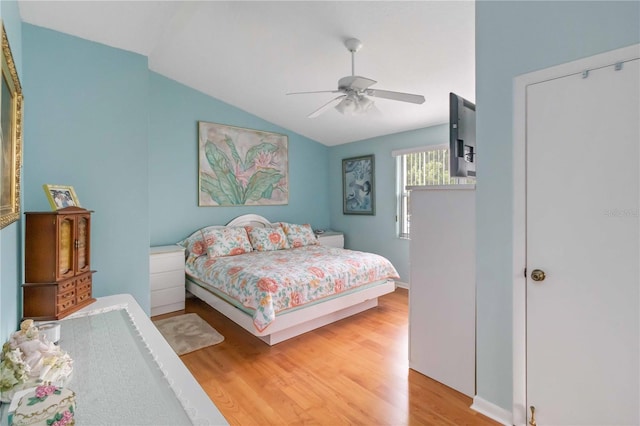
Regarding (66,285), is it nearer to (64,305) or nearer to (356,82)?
(64,305)

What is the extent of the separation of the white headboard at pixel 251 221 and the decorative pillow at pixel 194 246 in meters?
0.61

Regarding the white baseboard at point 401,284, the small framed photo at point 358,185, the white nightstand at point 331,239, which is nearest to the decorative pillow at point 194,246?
the white nightstand at point 331,239

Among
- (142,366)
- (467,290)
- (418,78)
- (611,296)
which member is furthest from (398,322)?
(142,366)

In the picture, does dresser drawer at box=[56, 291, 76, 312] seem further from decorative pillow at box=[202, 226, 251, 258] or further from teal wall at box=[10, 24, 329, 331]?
decorative pillow at box=[202, 226, 251, 258]

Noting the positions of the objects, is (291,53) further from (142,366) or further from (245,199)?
(142,366)

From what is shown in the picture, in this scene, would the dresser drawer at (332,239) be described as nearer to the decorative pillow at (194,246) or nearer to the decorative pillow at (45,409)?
the decorative pillow at (194,246)

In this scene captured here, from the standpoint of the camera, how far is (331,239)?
526 cm

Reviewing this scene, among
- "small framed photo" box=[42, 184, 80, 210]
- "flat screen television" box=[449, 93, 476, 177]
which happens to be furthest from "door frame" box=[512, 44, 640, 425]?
"small framed photo" box=[42, 184, 80, 210]

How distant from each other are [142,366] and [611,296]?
1.99 metres

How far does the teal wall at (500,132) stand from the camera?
1.58m

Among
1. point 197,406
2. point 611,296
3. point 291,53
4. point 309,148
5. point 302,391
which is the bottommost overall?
point 302,391

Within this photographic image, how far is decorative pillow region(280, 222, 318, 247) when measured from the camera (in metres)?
4.57

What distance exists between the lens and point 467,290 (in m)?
2.05

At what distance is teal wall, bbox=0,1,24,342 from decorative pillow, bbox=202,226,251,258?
231 cm
